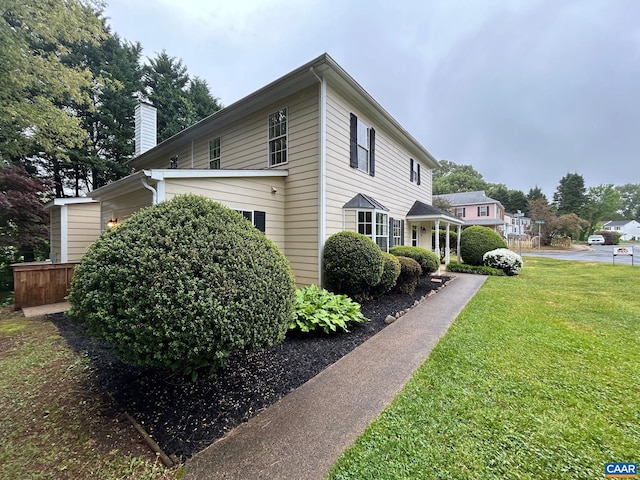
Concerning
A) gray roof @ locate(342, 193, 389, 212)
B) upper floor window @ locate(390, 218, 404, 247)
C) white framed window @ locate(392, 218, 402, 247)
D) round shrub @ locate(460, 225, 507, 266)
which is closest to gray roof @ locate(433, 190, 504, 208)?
round shrub @ locate(460, 225, 507, 266)

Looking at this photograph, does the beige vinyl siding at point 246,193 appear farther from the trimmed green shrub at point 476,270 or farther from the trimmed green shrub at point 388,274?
the trimmed green shrub at point 476,270

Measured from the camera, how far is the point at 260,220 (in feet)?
23.8

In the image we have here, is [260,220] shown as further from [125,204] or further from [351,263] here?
[125,204]

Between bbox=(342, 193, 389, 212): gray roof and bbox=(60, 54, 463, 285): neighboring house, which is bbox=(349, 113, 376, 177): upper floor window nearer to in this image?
bbox=(60, 54, 463, 285): neighboring house

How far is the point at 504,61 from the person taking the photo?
58.2ft

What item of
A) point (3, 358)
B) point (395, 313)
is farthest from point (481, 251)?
point (3, 358)

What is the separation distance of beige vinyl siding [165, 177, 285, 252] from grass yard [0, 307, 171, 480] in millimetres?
3356

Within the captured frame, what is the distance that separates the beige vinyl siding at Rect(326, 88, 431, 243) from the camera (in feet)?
24.0

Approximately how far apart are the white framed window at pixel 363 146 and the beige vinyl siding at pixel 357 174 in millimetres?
185

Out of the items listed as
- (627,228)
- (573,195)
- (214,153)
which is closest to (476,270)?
(214,153)

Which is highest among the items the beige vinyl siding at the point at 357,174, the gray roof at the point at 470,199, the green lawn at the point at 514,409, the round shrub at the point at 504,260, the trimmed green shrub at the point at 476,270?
the gray roof at the point at 470,199

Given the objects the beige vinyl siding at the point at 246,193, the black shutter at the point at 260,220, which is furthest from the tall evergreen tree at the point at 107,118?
the black shutter at the point at 260,220

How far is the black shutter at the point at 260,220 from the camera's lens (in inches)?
280

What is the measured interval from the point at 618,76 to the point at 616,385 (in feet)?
90.0
